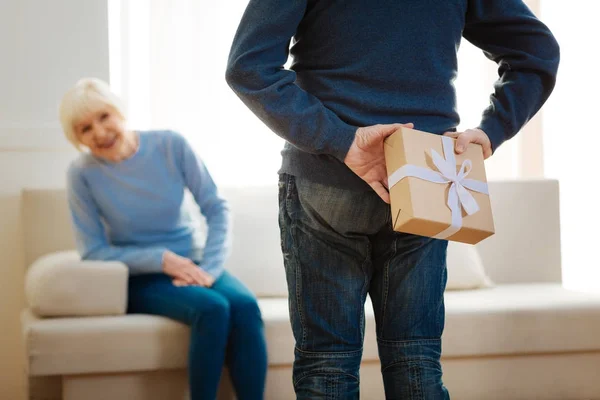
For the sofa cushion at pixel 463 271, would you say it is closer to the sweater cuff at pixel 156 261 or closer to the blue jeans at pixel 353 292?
the sweater cuff at pixel 156 261

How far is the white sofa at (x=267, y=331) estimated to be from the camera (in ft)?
6.57

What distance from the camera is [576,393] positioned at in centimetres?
226

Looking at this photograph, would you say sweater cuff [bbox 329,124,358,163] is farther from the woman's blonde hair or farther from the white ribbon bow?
the woman's blonde hair

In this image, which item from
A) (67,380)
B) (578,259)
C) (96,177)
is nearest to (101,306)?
(67,380)

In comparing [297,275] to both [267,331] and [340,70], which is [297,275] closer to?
[340,70]

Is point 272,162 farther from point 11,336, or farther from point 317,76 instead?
point 317,76

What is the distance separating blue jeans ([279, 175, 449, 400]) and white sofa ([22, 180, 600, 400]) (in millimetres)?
1050

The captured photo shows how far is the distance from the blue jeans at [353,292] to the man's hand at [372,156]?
0.03 m

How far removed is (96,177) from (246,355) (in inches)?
29.4

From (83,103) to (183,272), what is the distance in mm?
596

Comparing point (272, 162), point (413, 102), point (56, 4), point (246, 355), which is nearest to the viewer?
point (413, 102)

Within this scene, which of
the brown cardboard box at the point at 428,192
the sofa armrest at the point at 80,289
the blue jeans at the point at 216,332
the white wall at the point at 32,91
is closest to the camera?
the brown cardboard box at the point at 428,192

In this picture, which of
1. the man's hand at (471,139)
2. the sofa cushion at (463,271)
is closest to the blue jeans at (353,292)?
the man's hand at (471,139)

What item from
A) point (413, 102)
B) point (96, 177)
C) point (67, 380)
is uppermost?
point (413, 102)
